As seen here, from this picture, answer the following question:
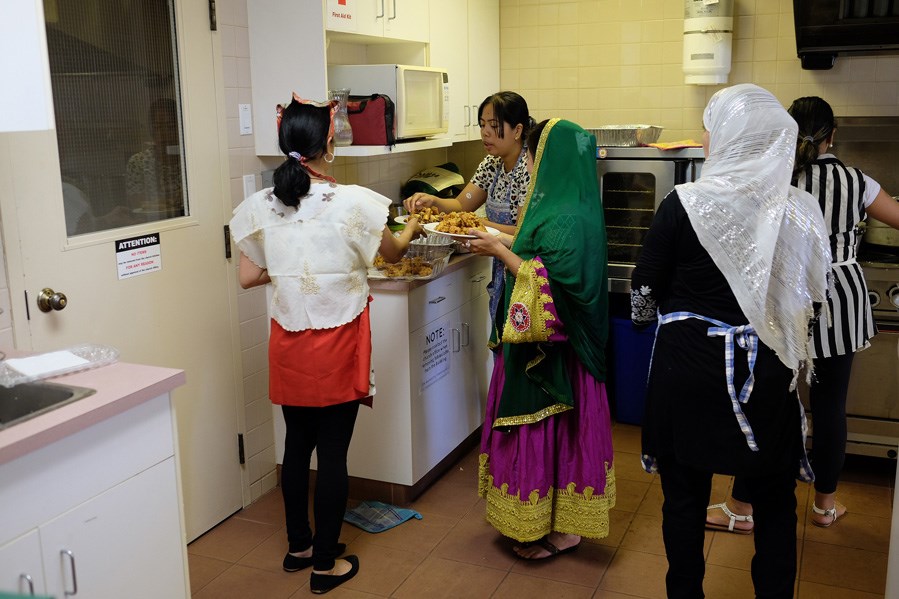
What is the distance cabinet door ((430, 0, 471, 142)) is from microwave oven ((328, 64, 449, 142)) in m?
0.30

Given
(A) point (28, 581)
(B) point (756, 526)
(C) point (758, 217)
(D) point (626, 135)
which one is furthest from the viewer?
(D) point (626, 135)

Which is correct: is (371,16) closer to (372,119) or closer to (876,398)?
(372,119)

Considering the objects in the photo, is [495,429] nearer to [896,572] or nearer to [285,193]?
[285,193]

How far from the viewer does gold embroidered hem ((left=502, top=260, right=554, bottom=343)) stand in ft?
8.80

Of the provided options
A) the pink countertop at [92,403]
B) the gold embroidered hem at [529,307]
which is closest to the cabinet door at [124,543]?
the pink countertop at [92,403]

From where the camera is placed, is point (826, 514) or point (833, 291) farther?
point (826, 514)

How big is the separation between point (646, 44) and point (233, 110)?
7.46ft

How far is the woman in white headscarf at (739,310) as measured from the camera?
6.88 ft

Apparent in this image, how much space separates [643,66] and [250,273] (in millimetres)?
2592

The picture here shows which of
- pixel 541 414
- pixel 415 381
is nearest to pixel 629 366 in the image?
pixel 415 381

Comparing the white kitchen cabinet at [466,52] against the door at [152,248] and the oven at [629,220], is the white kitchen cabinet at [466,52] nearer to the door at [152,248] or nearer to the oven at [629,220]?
the oven at [629,220]

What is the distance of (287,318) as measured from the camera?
266cm

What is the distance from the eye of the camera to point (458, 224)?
309cm

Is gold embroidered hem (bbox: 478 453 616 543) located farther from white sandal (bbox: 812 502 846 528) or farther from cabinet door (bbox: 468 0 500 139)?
cabinet door (bbox: 468 0 500 139)
